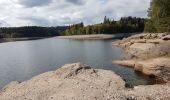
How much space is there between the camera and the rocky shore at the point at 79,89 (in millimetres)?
28953

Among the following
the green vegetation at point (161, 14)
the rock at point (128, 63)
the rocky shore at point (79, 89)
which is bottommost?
the rock at point (128, 63)

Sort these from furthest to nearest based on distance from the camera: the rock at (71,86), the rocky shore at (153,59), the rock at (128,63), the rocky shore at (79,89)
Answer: the rock at (128,63) < the rocky shore at (153,59) < the rock at (71,86) < the rocky shore at (79,89)

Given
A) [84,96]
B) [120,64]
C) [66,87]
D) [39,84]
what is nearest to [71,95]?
[84,96]

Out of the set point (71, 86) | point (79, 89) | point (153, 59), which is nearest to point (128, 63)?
point (153, 59)

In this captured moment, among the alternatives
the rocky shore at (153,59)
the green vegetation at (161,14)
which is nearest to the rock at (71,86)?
the rocky shore at (153,59)

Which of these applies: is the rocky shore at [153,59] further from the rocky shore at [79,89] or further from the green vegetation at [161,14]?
the green vegetation at [161,14]

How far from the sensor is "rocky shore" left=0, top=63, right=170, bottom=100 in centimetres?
2895

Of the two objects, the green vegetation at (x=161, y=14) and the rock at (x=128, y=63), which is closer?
the rock at (x=128, y=63)

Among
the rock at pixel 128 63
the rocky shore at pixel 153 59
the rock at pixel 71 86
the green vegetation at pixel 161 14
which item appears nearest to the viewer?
the rock at pixel 71 86

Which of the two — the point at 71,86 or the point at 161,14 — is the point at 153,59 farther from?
the point at 161,14

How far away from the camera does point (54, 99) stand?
28.3 m

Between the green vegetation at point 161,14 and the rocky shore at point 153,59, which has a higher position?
the green vegetation at point 161,14

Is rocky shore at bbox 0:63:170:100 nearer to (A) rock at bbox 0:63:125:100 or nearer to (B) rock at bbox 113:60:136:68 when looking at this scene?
(A) rock at bbox 0:63:125:100

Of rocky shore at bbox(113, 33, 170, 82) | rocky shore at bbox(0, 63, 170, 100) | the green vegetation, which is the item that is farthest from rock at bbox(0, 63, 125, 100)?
the green vegetation
